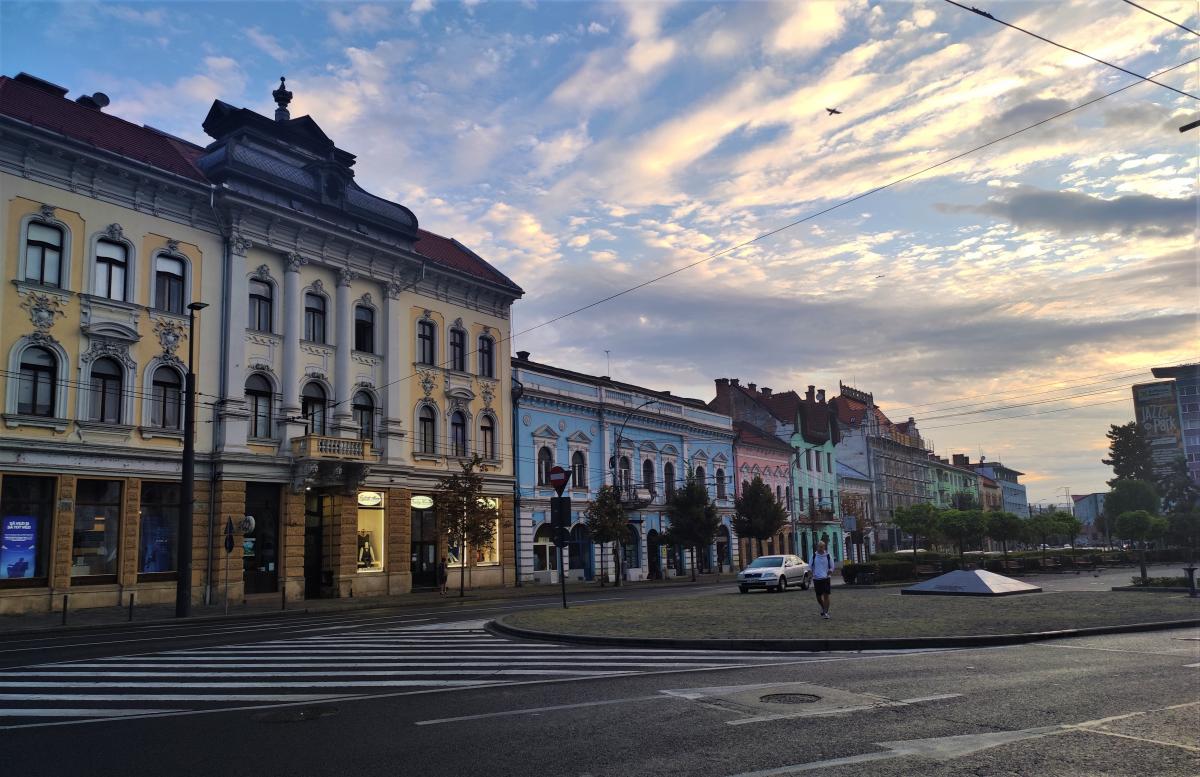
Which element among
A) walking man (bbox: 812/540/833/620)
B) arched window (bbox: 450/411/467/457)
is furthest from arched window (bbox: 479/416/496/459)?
walking man (bbox: 812/540/833/620)

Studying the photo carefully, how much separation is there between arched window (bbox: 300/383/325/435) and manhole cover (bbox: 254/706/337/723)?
26193mm

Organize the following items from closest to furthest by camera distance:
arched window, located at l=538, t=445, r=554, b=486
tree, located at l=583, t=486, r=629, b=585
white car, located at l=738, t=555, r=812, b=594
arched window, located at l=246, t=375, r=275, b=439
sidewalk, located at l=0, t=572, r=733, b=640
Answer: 1. sidewalk, located at l=0, t=572, r=733, b=640
2. white car, located at l=738, t=555, r=812, b=594
3. arched window, located at l=246, t=375, r=275, b=439
4. tree, located at l=583, t=486, r=629, b=585
5. arched window, located at l=538, t=445, r=554, b=486

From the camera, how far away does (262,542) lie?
31.8 metres

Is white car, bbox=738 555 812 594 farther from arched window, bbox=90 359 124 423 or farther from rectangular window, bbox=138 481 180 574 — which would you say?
arched window, bbox=90 359 124 423

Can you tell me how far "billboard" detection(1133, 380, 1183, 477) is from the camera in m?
125

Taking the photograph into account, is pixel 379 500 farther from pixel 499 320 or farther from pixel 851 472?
pixel 851 472

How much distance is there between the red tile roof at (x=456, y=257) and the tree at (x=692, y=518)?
51.2 feet

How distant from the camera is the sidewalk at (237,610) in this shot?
22.2 m

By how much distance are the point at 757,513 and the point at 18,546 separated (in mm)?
40672

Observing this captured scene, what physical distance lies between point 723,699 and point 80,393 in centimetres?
2545

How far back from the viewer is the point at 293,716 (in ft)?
28.0

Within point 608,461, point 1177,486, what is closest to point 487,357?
point 608,461

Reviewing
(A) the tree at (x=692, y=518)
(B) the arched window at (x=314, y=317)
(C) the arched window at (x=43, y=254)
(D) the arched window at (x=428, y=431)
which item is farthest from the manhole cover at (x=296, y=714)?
(A) the tree at (x=692, y=518)

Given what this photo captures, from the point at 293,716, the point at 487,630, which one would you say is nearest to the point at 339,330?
the point at 487,630
